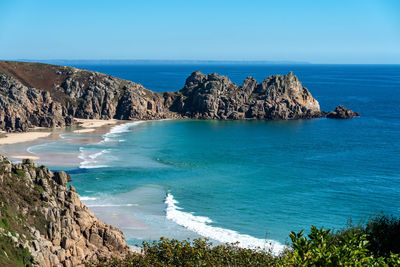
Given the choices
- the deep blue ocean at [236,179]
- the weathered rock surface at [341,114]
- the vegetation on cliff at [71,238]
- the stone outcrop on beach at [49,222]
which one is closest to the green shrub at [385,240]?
the vegetation on cliff at [71,238]

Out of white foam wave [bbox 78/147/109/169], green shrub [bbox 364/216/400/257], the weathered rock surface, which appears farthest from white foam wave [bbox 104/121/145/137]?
green shrub [bbox 364/216/400/257]

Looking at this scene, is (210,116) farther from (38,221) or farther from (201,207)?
(38,221)

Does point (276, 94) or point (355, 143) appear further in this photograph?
point (276, 94)

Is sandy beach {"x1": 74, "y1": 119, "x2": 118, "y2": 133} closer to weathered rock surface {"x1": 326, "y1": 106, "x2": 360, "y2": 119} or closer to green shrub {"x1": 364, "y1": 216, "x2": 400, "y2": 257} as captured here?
weathered rock surface {"x1": 326, "y1": 106, "x2": 360, "y2": 119}

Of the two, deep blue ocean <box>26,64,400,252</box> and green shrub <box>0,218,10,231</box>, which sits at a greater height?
green shrub <box>0,218,10,231</box>

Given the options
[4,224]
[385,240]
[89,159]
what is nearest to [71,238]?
[4,224]

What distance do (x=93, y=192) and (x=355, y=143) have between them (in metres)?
66.3

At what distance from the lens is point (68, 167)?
77.9 meters

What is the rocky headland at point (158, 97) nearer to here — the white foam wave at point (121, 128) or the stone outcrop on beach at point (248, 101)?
the stone outcrop on beach at point (248, 101)

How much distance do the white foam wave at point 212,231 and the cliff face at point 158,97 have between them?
8078 centimetres

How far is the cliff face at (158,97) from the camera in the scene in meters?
138

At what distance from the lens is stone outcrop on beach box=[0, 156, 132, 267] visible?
108 ft

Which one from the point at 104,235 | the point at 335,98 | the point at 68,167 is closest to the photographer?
the point at 104,235

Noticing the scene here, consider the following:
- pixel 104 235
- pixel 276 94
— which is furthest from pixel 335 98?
pixel 104 235
